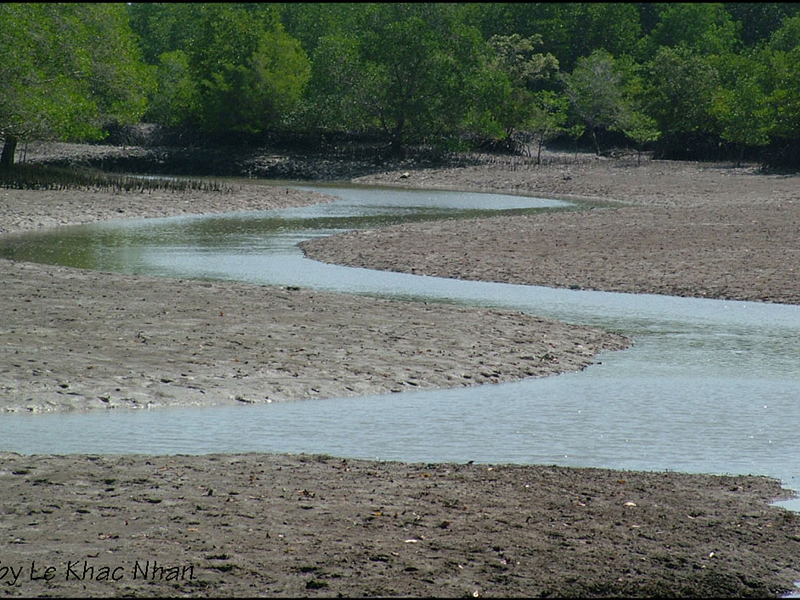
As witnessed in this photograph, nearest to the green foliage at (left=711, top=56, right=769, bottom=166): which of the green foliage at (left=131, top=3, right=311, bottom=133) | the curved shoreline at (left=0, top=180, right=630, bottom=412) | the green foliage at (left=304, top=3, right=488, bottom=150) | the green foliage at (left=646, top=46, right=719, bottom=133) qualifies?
the green foliage at (left=646, top=46, right=719, bottom=133)

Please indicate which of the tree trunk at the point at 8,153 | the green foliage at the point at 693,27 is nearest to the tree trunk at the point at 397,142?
the tree trunk at the point at 8,153

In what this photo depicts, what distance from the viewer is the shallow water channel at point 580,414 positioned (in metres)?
10.7

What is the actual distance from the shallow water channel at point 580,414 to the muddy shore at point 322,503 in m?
0.63

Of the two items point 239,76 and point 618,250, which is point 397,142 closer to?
point 239,76

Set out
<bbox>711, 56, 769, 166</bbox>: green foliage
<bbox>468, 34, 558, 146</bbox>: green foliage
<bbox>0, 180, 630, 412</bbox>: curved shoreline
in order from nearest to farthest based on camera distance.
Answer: <bbox>0, 180, 630, 412</bbox>: curved shoreline → <bbox>711, 56, 769, 166</bbox>: green foliage → <bbox>468, 34, 558, 146</bbox>: green foliage

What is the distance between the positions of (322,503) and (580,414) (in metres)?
4.97

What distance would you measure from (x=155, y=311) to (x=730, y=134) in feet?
173

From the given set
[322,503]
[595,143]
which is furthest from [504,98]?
[322,503]

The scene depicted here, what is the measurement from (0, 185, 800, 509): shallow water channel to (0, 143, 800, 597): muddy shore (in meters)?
0.63

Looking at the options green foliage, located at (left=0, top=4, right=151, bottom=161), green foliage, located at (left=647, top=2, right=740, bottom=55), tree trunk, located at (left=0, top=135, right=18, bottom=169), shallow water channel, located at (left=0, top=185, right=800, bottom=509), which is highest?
green foliage, located at (left=647, top=2, right=740, bottom=55)

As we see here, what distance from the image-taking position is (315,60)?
73875mm

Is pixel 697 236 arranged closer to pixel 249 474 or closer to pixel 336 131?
pixel 249 474

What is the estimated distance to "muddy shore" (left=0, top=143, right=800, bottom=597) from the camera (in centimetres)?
687

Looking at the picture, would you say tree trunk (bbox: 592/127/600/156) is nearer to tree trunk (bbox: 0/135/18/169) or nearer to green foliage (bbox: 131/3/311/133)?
green foliage (bbox: 131/3/311/133)
